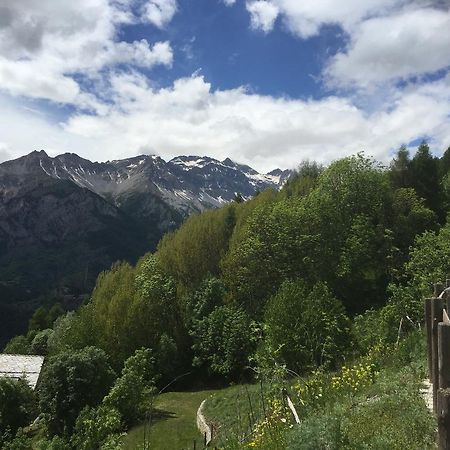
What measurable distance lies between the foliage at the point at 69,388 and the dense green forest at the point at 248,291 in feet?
0.23

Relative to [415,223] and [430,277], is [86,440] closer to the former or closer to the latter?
[430,277]

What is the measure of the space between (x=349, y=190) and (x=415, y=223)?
6.46 meters

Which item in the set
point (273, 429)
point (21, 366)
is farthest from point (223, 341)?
point (273, 429)

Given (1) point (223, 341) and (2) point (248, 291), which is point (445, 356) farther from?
(2) point (248, 291)

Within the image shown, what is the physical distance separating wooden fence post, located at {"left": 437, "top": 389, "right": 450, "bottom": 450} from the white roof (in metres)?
38.2

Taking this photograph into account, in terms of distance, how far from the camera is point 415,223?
136 ft

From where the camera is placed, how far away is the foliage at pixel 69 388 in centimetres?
2820

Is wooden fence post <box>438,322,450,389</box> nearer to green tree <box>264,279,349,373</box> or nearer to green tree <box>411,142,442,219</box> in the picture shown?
green tree <box>264,279,349,373</box>

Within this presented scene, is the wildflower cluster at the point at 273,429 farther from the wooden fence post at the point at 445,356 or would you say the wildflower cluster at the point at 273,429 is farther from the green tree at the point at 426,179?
the green tree at the point at 426,179

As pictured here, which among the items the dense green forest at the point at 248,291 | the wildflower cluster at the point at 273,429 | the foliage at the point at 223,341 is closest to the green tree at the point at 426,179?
the dense green forest at the point at 248,291

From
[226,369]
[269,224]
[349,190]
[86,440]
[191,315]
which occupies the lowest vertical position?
[86,440]

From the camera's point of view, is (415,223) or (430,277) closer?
(430,277)

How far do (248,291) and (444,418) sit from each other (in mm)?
34865

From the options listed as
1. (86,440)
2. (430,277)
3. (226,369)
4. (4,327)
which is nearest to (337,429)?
(86,440)
